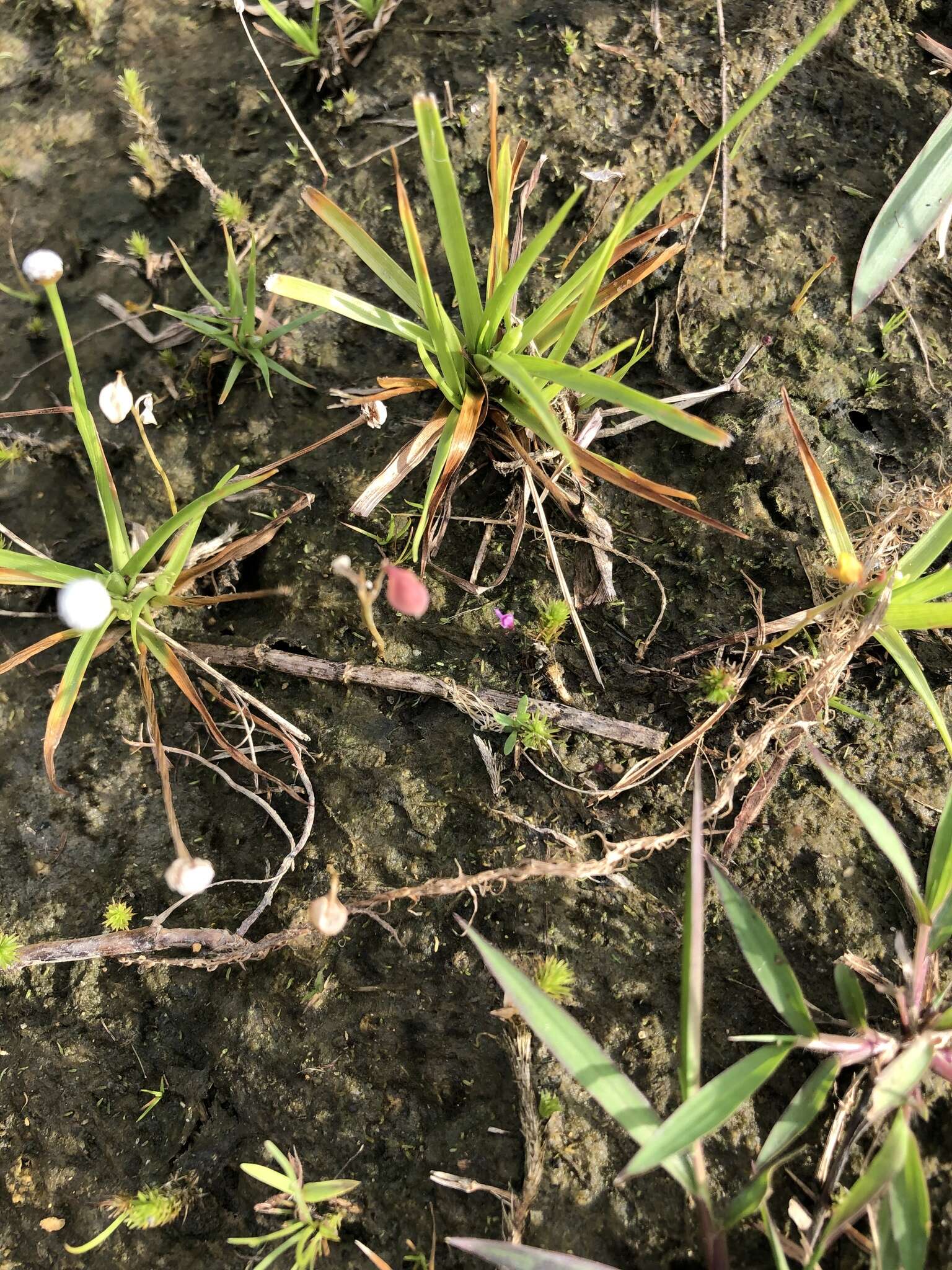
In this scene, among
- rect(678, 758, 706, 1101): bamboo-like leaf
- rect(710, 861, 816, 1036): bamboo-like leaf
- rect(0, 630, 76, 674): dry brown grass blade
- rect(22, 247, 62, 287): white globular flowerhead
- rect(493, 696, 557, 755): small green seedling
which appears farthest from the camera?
rect(0, 630, 76, 674): dry brown grass blade

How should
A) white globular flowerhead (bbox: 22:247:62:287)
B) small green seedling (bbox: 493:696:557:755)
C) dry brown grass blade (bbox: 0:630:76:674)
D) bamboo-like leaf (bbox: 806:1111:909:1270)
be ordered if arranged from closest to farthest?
A: bamboo-like leaf (bbox: 806:1111:909:1270) → white globular flowerhead (bbox: 22:247:62:287) → small green seedling (bbox: 493:696:557:755) → dry brown grass blade (bbox: 0:630:76:674)

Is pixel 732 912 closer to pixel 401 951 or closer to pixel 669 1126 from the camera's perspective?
pixel 669 1126

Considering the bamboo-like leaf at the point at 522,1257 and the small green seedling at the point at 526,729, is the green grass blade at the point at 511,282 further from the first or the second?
the bamboo-like leaf at the point at 522,1257

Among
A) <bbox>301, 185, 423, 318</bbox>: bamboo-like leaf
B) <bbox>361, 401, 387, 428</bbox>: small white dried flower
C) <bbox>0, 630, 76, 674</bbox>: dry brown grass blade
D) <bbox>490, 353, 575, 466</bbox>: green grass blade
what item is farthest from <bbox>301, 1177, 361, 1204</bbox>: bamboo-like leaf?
<bbox>301, 185, 423, 318</bbox>: bamboo-like leaf

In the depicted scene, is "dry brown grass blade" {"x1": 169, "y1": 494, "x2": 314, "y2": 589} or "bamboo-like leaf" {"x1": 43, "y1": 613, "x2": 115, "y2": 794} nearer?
"bamboo-like leaf" {"x1": 43, "y1": 613, "x2": 115, "y2": 794}

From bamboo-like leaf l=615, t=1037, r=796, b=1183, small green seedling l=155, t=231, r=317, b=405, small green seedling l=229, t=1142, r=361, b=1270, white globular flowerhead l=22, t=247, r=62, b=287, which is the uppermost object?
white globular flowerhead l=22, t=247, r=62, b=287

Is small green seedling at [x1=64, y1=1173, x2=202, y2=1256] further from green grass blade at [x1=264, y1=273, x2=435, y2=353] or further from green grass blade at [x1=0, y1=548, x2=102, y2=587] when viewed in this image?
green grass blade at [x1=264, y1=273, x2=435, y2=353]
